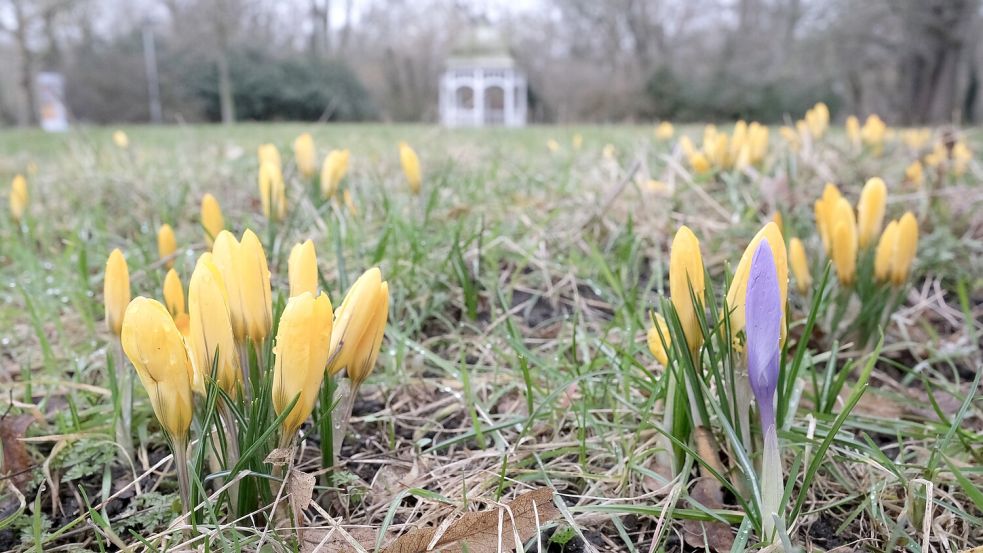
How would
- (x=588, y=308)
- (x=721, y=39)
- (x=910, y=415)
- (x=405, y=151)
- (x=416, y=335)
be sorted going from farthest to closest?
(x=721, y=39) < (x=405, y=151) < (x=588, y=308) < (x=416, y=335) < (x=910, y=415)

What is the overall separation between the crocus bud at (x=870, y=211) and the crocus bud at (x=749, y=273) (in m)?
0.72

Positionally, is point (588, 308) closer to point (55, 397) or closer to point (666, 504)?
point (666, 504)

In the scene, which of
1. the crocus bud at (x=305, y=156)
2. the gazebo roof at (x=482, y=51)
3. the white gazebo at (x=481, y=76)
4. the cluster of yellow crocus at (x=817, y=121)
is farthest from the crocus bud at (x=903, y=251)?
the gazebo roof at (x=482, y=51)

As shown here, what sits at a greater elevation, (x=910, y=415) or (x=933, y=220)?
(x=933, y=220)

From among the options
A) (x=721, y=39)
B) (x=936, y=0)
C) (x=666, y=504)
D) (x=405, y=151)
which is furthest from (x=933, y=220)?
(x=721, y=39)

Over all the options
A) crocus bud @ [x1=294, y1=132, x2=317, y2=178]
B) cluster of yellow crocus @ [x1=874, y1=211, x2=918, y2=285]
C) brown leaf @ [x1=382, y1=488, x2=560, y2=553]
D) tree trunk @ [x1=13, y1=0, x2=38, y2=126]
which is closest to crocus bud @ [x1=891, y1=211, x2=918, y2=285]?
cluster of yellow crocus @ [x1=874, y1=211, x2=918, y2=285]

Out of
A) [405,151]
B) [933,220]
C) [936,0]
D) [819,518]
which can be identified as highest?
[936,0]

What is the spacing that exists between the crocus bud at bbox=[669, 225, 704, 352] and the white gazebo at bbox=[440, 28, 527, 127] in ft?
77.0

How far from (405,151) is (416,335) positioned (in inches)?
27.7

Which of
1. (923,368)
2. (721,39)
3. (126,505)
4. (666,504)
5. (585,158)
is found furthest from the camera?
(721,39)

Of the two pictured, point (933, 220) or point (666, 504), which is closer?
point (666, 504)

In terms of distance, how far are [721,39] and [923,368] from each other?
28.3 meters

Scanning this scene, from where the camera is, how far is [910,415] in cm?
134

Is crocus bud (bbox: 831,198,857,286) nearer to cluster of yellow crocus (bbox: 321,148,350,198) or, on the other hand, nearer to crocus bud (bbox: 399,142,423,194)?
crocus bud (bbox: 399,142,423,194)
